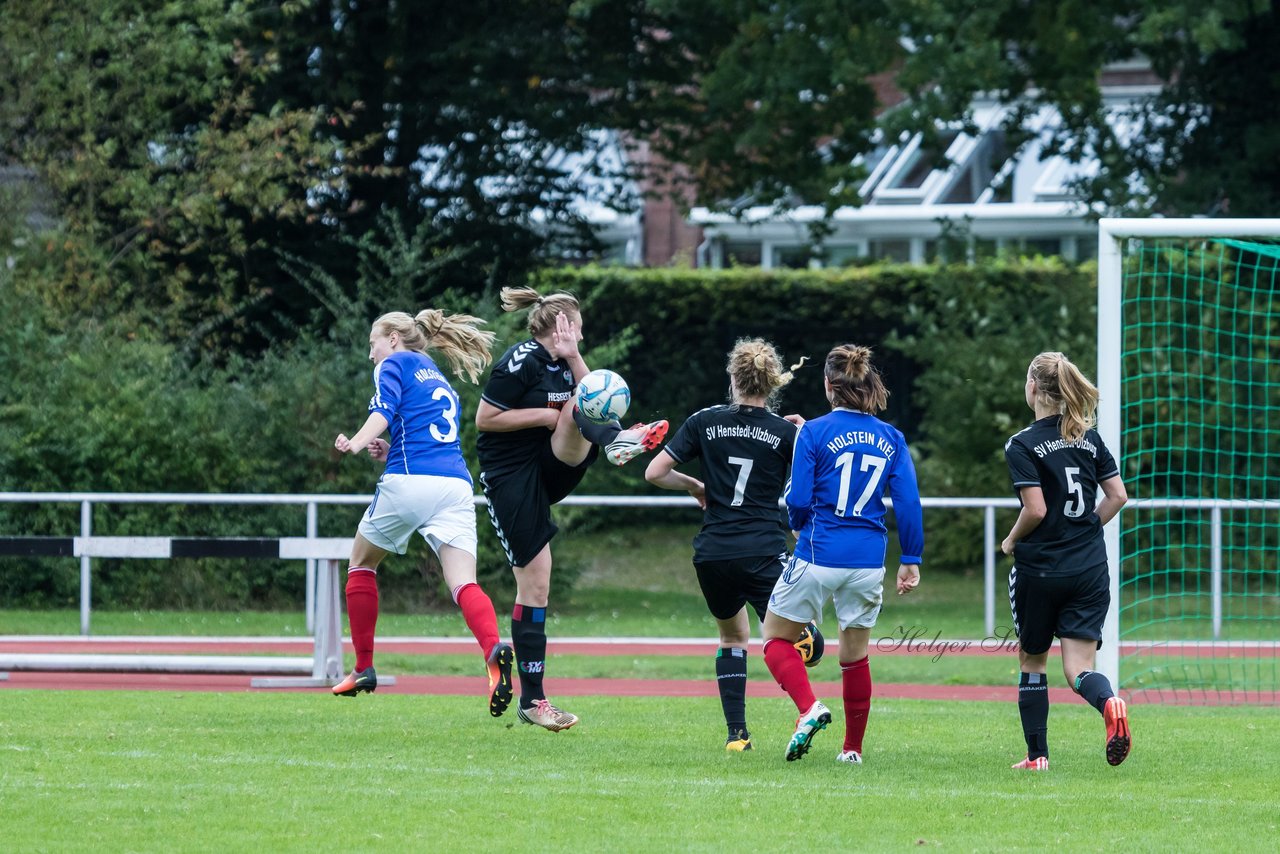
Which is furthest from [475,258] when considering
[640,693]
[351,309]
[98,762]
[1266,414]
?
[98,762]

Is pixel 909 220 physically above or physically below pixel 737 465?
above

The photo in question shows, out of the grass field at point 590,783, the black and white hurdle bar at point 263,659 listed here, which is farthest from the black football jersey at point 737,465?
the black and white hurdle bar at point 263,659

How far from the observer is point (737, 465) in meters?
7.71

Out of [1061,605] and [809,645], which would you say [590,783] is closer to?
[809,645]

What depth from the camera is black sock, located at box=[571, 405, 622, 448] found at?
7.71 metres

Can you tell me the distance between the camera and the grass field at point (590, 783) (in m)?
5.83

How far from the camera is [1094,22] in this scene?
60.5 ft

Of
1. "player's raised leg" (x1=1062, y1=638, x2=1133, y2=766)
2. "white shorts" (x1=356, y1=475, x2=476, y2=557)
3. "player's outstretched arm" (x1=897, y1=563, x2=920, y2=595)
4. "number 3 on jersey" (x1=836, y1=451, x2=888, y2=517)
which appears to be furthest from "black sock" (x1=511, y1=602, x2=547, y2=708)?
"player's raised leg" (x1=1062, y1=638, x2=1133, y2=766)

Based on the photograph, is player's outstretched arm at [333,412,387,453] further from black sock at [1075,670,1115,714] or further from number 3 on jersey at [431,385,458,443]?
black sock at [1075,670,1115,714]

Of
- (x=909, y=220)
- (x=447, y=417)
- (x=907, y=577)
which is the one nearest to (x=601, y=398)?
(x=447, y=417)

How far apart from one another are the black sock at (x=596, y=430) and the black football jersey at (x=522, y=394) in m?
0.27

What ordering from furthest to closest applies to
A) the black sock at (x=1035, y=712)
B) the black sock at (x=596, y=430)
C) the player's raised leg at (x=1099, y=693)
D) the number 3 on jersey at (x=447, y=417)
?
the number 3 on jersey at (x=447, y=417)
the black sock at (x=596, y=430)
the black sock at (x=1035, y=712)
the player's raised leg at (x=1099, y=693)

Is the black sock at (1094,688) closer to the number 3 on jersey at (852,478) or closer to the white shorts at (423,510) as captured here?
the number 3 on jersey at (852,478)

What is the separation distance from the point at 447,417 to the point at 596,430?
932mm
